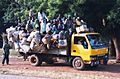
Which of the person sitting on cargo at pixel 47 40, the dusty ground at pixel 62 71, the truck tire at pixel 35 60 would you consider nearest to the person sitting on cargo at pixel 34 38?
the person sitting on cargo at pixel 47 40

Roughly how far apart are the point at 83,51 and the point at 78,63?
821 millimetres

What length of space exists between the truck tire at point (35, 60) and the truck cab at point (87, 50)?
92.4 inches

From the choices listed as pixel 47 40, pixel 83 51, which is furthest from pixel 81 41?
pixel 47 40

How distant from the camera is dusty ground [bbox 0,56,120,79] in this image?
2031 cm

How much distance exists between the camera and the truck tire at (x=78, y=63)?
23148 mm

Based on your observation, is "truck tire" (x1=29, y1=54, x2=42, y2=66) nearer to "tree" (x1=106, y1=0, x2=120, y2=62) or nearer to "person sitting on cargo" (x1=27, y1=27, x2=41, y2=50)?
"person sitting on cargo" (x1=27, y1=27, x2=41, y2=50)

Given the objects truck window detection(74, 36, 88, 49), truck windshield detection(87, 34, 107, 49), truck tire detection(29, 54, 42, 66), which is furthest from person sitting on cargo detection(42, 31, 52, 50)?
truck windshield detection(87, 34, 107, 49)

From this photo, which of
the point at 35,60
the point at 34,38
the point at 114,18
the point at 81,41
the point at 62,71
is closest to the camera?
the point at 62,71

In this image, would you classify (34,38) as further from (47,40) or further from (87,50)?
(87,50)

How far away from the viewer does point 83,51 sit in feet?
75.4

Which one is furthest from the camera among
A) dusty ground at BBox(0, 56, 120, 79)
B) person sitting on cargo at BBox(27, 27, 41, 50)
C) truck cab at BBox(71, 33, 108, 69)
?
person sitting on cargo at BBox(27, 27, 41, 50)

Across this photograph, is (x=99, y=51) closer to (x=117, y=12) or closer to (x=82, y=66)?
(x=82, y=66)

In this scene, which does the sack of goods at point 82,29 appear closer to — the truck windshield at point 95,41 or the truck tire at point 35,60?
the truck windshield at point 95,41

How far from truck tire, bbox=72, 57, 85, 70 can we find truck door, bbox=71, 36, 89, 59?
0.94 ft
